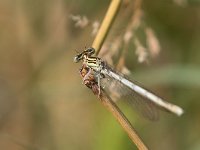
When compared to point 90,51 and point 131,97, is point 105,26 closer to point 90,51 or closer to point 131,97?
point 90,51

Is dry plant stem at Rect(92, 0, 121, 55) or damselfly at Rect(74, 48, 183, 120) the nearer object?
dry plant stem at Rect(92, 0, 121, 55)

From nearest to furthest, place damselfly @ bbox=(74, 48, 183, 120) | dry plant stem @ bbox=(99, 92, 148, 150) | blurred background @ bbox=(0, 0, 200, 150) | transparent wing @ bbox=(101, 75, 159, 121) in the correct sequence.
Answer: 1. dry plant stem @ bbox=(99, 92, 148, 150)
2. damselfly @ bbox=(74, 48, 183, 120)
3. transparent wing @ bbox=(101, 75, 159, 121)
4. blurred background @ bbox=(0, 0, 200, 150)

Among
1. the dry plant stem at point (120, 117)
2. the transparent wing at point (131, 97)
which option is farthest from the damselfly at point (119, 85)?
the dry plant stem at point (120, 117)

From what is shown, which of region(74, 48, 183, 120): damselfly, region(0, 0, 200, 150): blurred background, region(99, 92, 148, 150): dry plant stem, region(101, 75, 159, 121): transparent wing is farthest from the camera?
region(0, 0, 200, 150): blurred background

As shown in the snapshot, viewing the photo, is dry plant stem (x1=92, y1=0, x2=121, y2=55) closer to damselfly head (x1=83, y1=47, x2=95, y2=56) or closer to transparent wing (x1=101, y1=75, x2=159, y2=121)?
damselfly head (x1=83, y1=47, x2=95, y2=56)

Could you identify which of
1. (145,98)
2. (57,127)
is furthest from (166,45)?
(145,98)

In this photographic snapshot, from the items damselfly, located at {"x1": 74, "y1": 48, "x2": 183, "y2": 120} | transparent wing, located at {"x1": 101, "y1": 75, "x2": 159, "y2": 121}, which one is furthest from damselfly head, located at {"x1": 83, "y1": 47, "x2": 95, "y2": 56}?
transparent wing, located at {"x1": 101, "y1": 75, "x2": 159, "y2": 121}

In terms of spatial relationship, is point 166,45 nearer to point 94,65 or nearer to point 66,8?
point 66,8

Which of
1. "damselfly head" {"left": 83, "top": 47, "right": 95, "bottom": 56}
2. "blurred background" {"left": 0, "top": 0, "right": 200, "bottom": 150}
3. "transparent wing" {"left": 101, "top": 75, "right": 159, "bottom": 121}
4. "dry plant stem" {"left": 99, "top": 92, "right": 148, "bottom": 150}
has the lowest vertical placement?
"dry plant stem" {"left": 99, "top": 92, "right": 148, "bottom": 150}
